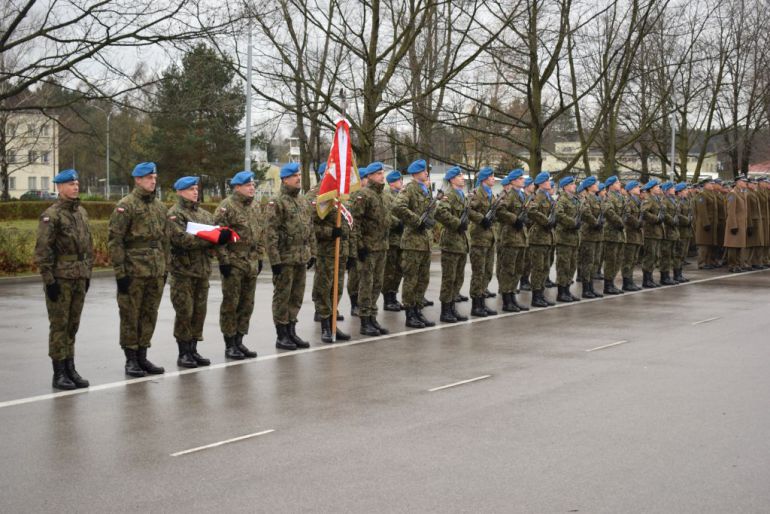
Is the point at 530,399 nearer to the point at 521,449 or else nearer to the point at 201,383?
the point at 521,449

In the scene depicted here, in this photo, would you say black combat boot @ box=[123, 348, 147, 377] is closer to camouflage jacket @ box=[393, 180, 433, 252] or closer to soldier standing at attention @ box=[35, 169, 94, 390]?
soldier standing at attention @ box=[35, 169, 94, 390]

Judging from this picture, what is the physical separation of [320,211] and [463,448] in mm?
5978

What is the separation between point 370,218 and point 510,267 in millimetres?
3437

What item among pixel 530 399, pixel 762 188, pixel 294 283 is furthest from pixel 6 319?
pixel 762 188

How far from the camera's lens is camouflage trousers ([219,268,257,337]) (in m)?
10.8

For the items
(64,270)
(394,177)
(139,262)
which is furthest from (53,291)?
(394,177)

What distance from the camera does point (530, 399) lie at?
8547 mm

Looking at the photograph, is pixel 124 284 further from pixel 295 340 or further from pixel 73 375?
pixel 295 340

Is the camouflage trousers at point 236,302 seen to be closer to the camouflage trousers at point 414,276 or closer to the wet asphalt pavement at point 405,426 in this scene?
the wet asphalt pavement at point 405,426

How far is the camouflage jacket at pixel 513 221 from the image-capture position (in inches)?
621

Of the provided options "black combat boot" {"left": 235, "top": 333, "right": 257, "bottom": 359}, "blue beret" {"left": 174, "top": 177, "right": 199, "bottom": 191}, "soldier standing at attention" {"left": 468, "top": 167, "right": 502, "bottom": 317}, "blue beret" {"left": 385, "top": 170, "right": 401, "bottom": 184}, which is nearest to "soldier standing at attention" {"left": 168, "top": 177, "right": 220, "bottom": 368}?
"blue beret" {"left": 174, "top": 177, "right": 199, "bottom": 191}

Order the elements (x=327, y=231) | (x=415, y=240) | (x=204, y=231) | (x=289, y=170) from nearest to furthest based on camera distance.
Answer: (x=204, y=231) < (x=289, y=170) < (x=327, y=231) < (x=415, y=240)

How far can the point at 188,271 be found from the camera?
33.6ft

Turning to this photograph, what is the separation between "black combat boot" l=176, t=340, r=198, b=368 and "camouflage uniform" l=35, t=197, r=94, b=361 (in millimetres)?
1352
